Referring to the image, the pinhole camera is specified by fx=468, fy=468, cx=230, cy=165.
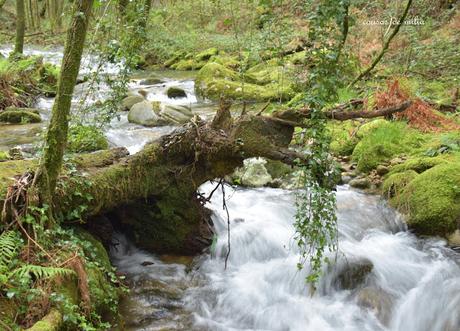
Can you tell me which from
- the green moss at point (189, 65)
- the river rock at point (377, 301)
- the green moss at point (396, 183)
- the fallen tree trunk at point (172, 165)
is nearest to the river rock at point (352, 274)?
the river rock at point (377, 301)

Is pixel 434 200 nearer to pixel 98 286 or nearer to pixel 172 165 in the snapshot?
pixel 172 165

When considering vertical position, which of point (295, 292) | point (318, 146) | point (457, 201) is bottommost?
point (295, 292)

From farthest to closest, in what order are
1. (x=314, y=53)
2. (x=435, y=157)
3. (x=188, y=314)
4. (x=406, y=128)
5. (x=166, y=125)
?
(x=166, y=125) → (x=406, y=128) → (x=435, y=157) → (x=188, y=314) → (x=314, y=53)

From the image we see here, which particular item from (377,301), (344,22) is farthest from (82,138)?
(377,301)

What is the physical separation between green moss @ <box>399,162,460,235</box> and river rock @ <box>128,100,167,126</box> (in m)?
6.32

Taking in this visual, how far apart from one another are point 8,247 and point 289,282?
3244mm

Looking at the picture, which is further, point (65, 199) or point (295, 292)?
point (295, 292)

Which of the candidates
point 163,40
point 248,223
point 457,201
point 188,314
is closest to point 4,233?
point 188,314

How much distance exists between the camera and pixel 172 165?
5.42 metres

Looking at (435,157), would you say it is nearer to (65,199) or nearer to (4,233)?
(65,199)

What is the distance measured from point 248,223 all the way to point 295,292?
5.15 ft

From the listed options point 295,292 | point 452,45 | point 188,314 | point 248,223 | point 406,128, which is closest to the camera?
Answer: point 188,314

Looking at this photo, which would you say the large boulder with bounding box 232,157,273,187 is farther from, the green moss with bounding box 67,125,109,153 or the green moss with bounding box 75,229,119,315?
the green moss with bounding box 75,229,119,315

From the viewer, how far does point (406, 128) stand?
9211 millimetres
